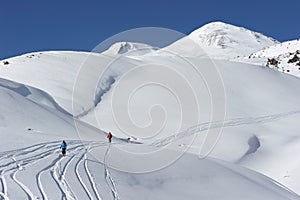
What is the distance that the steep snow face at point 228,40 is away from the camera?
10455 centimetres

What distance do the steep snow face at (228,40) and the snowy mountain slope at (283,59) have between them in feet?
84.6

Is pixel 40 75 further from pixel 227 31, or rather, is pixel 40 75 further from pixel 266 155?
pixel 227 31

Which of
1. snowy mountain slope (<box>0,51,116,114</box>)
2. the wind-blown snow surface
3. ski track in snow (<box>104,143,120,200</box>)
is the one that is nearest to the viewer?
ski track in snow (<box>104,143,120,200</box>)

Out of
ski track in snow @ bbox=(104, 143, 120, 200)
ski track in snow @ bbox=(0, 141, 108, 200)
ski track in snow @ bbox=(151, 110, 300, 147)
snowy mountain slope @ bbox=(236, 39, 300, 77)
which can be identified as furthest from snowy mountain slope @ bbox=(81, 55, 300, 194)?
ski track in snow @ bbox=(104, 143, 120, 200)

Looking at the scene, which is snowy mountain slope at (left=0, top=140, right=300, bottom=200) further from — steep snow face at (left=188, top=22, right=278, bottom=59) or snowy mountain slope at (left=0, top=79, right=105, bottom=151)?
steep snow face at (left=188, top=22, right=278, bottom=59)

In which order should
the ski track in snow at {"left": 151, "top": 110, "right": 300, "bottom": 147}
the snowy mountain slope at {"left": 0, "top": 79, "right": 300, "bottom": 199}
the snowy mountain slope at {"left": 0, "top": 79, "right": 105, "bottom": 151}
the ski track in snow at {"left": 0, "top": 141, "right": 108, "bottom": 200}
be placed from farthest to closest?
the ski track in snow at {"left": 151, "top": 110, "right": 300, "bottom": 147}, the snowy mountain slope at {"left": 0, "top": 79, "right": 105, "bottom": 151}, the snowy mountain slope at {"left": 0, "top": 79, "right": 300, "bottom": 199}, the ski track in snow at {"left": 0, "top": 141, "right": 108, "bottom": 200}

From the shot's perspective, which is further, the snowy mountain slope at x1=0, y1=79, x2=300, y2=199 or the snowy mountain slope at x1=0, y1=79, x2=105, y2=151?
the snowy mountain slope at x1=0, y1=79, x2=105, y2=151

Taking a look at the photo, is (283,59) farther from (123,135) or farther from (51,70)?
(123,135)

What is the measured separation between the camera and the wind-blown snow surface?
1192 cm

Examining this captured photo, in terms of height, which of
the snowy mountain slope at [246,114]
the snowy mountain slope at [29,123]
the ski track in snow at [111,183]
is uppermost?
the ski track in snow at [111,183]

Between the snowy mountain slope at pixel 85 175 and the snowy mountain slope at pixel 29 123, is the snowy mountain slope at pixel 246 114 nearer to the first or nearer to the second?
the snowy mountain slope at pixel 29 123

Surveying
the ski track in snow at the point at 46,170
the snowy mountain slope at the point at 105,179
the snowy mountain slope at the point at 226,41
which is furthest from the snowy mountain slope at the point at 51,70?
the snowy mountain slope at the point at 226,41

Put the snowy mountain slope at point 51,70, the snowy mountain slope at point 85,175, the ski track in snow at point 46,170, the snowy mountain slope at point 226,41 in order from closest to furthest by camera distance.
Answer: the ski track in snow at point 46,170 → the snowy mountain slope at point 85,175 → the snowy mountain slope at point 51,70 → the snowy mountain slope at point 226,41

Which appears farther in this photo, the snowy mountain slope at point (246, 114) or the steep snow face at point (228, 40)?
the steep snow face at point (228, 40)
